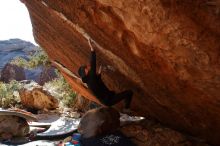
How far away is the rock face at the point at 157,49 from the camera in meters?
5.87

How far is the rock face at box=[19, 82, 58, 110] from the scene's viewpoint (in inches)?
704

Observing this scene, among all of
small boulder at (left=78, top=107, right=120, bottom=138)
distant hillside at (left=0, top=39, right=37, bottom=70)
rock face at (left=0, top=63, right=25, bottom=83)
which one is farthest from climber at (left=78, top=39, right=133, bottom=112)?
distant hillside at (left=0, top=39, right=37, bottom=70)

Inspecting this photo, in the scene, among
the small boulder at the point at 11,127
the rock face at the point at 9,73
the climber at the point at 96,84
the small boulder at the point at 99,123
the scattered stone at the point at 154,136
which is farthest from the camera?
the rock face at the point at 9,73

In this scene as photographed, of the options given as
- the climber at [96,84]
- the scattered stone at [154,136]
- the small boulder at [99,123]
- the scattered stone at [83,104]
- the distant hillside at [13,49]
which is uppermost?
the distant hillside at [13,49]

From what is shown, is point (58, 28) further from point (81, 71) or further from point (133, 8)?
point (133, 8)

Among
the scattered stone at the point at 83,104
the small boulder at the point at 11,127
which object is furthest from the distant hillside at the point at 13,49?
the small boulder at the point at 11,127

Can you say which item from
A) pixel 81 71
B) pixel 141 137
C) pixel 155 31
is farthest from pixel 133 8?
pixel 141 137

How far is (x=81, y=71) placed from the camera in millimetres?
8297

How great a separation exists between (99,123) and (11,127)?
4027mm

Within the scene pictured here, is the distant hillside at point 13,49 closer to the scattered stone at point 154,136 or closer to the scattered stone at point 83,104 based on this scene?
the scattered stone at point 83,104

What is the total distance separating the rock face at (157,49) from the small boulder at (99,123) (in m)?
0.94

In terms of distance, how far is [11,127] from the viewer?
1137cm

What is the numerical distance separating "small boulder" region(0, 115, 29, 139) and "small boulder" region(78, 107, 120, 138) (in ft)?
10.3

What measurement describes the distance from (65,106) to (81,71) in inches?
470
